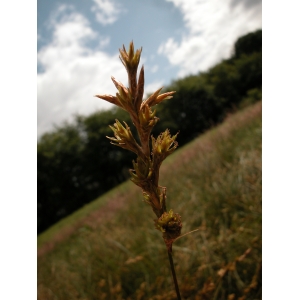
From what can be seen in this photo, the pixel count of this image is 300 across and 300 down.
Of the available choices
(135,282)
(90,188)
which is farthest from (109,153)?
(135,282)

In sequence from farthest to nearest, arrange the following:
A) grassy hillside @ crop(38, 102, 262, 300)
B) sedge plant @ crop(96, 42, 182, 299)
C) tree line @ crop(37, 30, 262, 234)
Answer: tree line @ crop(37, 30, 262, 234)
grassy hillside @ crop(38, 102, 262, 300)
sedge plant @ crop(96, 42, 182, 299)

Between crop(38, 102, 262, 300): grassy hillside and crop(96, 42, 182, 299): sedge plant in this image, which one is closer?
crop(96, 42, 182, 299): sedge plant

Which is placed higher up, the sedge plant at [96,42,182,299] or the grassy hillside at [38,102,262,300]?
the sedge plant at [96,42,182,299]

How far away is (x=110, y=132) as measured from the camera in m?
17.4

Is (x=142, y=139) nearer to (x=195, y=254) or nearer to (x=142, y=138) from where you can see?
(x=142, y=138)

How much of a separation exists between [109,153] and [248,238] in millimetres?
16675

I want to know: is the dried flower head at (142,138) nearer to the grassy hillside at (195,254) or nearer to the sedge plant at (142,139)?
the sedge plant at (142,139)

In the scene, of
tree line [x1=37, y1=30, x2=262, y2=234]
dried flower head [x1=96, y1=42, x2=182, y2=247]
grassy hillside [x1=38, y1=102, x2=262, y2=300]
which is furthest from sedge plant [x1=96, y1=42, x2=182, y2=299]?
tree line [x1=37, y1=30, x2=262, y2=234]

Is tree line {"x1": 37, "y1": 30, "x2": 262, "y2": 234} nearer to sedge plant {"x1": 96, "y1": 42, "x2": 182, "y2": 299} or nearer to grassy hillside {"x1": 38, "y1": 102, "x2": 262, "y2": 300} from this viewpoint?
grassy hillside {"x1": 38, "y1": 102, "x2": 262, "y2": 300}

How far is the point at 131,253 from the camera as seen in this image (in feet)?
7.55

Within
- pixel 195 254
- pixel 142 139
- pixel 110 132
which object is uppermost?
pixel 110 132

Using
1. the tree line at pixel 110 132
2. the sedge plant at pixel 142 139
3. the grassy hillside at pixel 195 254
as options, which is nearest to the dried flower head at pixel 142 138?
the sedge plant at pixel 142 139

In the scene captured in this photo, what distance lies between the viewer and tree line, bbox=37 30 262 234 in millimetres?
14711

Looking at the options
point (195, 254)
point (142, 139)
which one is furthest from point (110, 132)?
point (142, 139)
